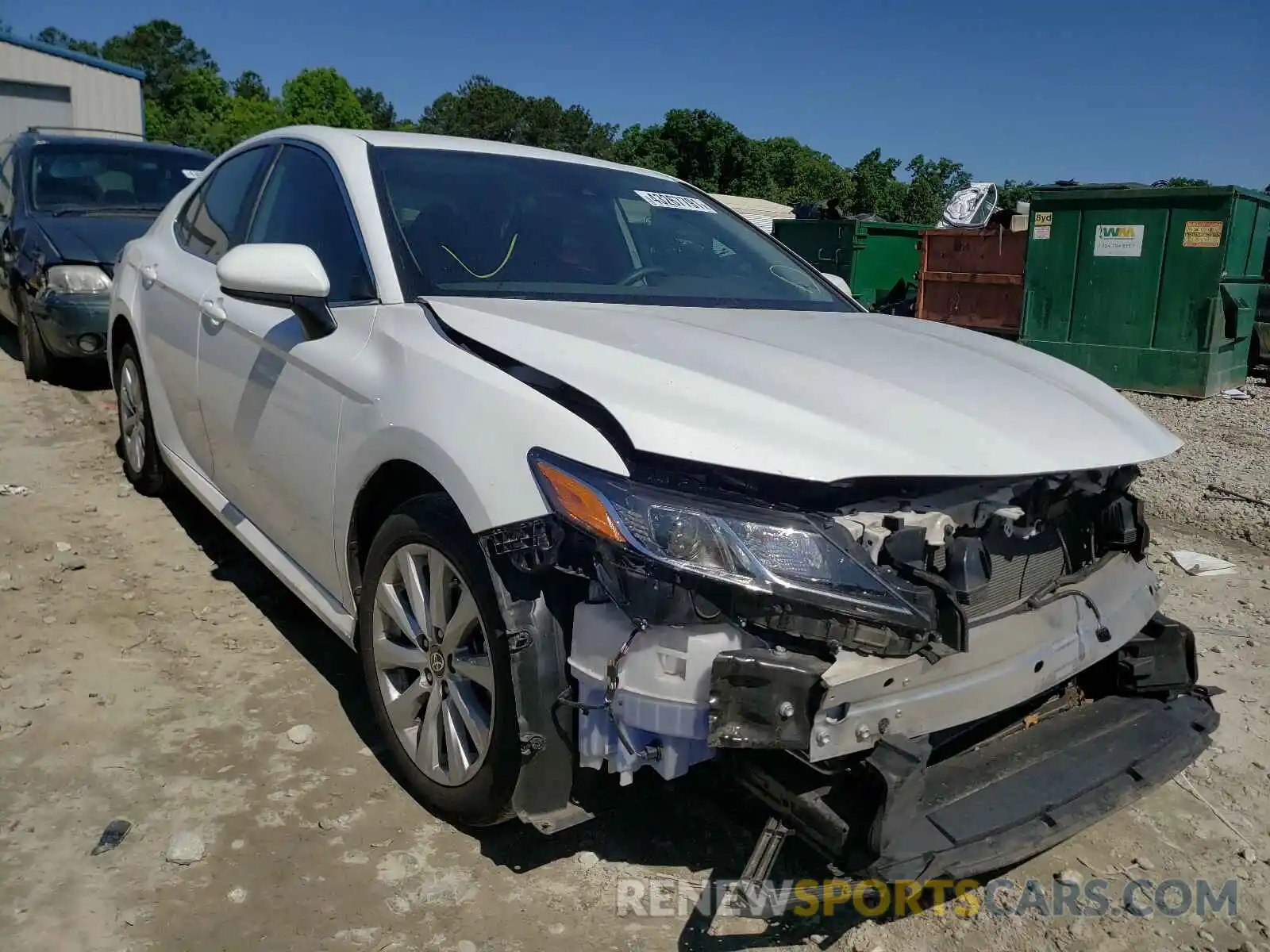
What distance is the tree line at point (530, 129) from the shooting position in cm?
4450

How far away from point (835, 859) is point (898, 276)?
12.6 metres

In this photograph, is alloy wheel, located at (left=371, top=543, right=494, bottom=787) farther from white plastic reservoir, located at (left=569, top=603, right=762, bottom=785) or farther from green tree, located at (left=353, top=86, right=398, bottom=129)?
green tree, located at (left=353, top=86, right=398, bottom=129)

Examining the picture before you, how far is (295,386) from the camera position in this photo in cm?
287

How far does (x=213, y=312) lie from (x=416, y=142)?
93 cm

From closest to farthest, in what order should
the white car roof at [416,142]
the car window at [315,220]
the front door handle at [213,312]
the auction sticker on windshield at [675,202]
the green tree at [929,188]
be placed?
the car window at [315,220], the white car roof at [416,142], the front door handle at [213,312], the auction sticker on windshield at [675,202], the green tree at [929,188]

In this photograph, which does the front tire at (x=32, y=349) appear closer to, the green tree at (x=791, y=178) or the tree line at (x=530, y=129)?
the tree line at (x=530, y=129)

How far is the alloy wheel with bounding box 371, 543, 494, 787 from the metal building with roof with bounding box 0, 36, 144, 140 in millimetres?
21626

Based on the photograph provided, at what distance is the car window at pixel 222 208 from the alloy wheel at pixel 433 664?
5.88 ft

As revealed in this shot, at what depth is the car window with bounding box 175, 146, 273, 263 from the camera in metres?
3.69

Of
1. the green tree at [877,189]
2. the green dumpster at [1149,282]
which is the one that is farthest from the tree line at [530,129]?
the green dumpster at [1149,282]

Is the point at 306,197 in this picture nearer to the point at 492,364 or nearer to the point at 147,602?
the point at 492,364

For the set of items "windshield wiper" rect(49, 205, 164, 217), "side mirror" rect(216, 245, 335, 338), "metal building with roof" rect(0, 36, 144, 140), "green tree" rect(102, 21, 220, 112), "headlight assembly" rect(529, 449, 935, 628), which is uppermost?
"green tree" rect(102, 21, 220, 112)

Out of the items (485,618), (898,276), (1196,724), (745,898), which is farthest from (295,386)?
(898,276)

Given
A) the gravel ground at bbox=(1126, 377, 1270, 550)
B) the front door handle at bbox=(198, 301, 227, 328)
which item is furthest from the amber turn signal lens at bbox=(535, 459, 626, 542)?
the gravel ground at bbox=(1126, 377, 1270, 550)
